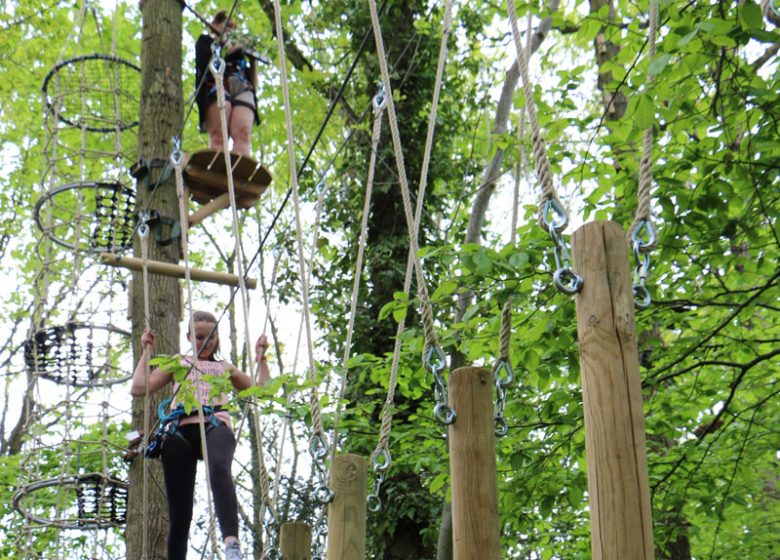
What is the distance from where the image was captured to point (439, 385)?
176 centimetres

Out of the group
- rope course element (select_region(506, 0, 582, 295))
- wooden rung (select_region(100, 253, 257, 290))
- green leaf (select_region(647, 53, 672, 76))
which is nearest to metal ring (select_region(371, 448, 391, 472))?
rope course element (select_region(506, 0, 582, 295))

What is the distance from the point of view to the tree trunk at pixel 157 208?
4.16m

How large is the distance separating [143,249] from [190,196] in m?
0.78

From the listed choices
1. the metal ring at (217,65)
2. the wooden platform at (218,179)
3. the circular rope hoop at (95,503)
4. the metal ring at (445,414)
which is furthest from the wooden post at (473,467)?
the circular rope hoop at (95,503)

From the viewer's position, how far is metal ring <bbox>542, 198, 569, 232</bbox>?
143 cm

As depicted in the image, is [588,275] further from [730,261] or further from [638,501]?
[730,261]

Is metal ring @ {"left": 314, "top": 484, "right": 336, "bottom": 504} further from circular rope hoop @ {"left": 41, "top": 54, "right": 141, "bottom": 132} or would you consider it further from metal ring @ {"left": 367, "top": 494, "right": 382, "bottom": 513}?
circular rope hoop @ {"left": 41, "top": 54, "right": 141, "bottom": 132}

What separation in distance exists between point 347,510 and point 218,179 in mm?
3080

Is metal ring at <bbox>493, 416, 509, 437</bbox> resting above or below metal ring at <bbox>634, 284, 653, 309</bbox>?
below

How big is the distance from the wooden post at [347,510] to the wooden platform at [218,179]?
2774 mm

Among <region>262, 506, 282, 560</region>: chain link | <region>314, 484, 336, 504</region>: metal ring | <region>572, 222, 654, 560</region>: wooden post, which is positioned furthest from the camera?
<region>262, 506, 282, 560</region>: chain link

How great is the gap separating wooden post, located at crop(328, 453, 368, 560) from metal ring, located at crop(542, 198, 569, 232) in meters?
0.76

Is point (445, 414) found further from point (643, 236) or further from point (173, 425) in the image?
point (173, 425)

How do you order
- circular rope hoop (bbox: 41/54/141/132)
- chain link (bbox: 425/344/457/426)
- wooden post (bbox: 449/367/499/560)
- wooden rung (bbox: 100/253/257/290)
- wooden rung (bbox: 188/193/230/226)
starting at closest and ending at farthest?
wooden post (bbox: 449/367/499/560)
chain link (bbox: 425/344/457/426)
wooden rung (bbox: 100/253/257/290)
wooden rung (bbox: 188/193/230/226)
circular rope hoop (bbox: 41/54/141/132)
